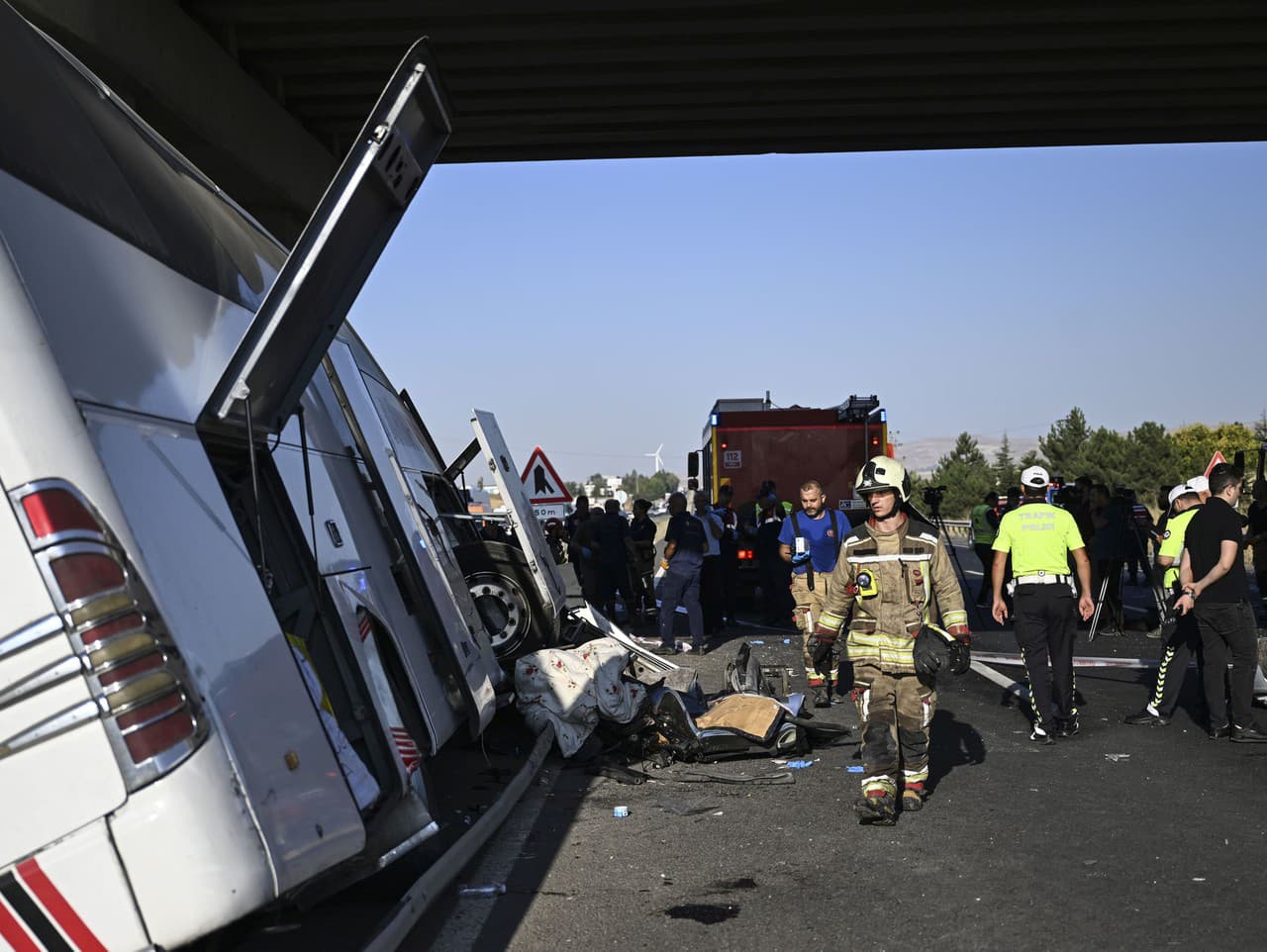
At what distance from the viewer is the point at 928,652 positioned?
7.38m

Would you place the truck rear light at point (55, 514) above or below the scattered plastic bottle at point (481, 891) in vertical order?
above

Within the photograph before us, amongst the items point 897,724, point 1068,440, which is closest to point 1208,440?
point 1068,440

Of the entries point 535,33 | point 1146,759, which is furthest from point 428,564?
point 535,33

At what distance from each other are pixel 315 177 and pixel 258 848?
1315 cm

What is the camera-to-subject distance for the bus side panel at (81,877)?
2.91 metres

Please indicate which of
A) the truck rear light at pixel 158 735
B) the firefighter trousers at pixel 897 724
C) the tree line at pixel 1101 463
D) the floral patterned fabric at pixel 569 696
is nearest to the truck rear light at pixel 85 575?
the truck rear light at pixel 158 735

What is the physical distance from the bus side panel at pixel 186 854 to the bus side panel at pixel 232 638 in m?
0.12

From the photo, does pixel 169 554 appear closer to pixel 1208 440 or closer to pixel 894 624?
pixel 894 624

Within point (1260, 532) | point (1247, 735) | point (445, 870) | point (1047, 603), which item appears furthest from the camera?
point (1260, 532)

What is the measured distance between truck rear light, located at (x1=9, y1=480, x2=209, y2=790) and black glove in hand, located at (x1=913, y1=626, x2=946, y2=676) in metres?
4.96

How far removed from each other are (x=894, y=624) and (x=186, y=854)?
5217 millimetres

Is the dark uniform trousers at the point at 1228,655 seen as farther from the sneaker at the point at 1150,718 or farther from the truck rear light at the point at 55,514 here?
the truck rear light at the point at 55,514

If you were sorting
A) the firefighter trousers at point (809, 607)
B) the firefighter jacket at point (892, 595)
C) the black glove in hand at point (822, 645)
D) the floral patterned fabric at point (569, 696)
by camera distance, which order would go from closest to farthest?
the firefighter jacket at point (892, 595), the black glove in hand at point (822, 645), the floral patterned fabric at point (569, 696), the firefighter trousers at point (809, 607)

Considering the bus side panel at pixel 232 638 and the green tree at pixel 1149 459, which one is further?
the green tree at pixel 1149 459
